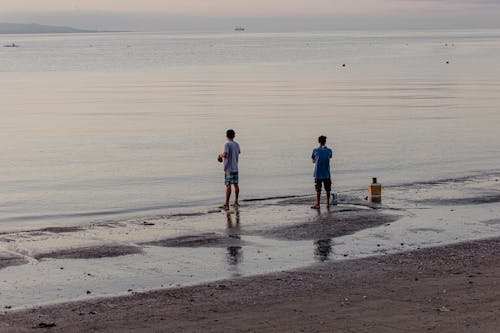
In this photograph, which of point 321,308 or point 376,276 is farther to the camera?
point 376,276

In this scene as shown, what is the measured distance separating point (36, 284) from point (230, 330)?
436cm

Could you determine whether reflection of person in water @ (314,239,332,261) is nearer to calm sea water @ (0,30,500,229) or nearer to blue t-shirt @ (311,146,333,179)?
blue t-shirt @ (311,146,333,179)

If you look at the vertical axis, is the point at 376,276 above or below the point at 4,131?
below

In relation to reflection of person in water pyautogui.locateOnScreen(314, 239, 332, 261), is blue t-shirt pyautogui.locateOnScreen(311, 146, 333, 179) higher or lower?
higher

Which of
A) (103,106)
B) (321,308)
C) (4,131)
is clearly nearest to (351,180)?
(321,308)

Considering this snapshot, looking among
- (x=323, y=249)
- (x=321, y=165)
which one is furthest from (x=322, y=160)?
(x=323, y=249)

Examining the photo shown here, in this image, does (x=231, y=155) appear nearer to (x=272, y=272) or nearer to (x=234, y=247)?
(x=234, y=247)

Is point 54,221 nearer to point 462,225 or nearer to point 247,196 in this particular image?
point 247,196

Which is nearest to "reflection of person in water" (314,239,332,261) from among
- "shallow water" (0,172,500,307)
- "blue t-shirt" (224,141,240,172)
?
"shallow water" (0,172,500,307)

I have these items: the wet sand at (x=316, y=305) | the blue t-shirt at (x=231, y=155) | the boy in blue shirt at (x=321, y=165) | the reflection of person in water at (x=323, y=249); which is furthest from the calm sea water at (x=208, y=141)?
the wet sand at (x=316, y=305)

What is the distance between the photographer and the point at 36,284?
1468 centimetres

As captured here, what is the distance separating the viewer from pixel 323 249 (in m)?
17.2

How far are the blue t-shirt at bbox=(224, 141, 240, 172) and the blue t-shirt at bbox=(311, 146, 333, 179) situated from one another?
1859 millimetres

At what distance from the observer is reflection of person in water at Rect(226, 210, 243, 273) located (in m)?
16.3
